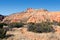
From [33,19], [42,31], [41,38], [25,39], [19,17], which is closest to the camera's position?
[25,39]

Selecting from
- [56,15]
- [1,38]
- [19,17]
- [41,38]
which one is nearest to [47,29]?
[41,38]

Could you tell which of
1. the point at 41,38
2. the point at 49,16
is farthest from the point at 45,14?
the point at 41,38

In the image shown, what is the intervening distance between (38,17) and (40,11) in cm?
737

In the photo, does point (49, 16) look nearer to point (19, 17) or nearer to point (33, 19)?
point (33, 19)

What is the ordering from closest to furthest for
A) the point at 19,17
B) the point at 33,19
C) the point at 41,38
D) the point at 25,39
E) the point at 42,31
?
the point at 25,39 → the point at 41,38 → the point at 42,31 → the point at 33,19 → the point at 19,17

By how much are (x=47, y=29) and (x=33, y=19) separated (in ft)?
122

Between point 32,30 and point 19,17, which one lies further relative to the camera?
point 19,17

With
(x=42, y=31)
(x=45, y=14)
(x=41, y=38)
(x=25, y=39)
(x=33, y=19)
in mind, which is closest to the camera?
(x=25, y=39)

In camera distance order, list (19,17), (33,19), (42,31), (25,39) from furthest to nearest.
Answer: (19,17) < (33,19) < (42,31) < (25,39)

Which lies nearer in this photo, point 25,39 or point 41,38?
point 25,39

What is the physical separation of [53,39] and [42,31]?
5661mm

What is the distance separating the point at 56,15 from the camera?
63094 millimetres

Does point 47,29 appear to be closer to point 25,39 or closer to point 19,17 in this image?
point 25,39

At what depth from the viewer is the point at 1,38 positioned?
16812mm
